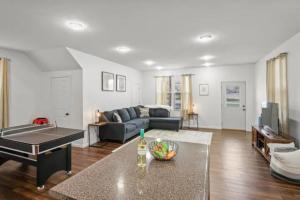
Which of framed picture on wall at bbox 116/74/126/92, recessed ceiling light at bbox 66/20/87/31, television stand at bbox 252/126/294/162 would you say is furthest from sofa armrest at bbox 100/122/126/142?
television stand at bbox 252/126/294/162

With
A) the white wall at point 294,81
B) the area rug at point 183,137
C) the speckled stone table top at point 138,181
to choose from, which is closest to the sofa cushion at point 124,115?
the area rug at point 183,137

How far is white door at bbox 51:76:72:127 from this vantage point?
4781 millimetres

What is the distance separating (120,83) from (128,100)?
90 cm

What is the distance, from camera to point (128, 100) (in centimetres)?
688

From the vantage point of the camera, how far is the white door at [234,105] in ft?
21.5

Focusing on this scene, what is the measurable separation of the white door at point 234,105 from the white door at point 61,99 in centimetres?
578

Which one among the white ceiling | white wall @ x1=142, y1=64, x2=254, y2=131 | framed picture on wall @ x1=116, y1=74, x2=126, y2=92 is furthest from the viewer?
white wall @ x1=142, y1=64, x2=254, y2=131

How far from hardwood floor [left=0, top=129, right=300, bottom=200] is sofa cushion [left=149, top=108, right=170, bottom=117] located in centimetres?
309

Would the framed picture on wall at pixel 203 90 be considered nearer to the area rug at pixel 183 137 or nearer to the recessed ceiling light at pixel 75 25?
the area rug at pixel 183 137

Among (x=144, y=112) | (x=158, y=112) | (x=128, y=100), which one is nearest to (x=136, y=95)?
(x=128, y=100)

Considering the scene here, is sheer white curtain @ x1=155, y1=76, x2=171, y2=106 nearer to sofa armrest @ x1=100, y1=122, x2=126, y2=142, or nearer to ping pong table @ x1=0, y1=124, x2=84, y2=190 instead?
sofa armrest @ x1=100, y1=122, x2=126, y2=142

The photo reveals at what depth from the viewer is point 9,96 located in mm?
4266

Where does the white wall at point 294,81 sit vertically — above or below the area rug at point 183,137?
above

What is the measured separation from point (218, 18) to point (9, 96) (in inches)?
202
